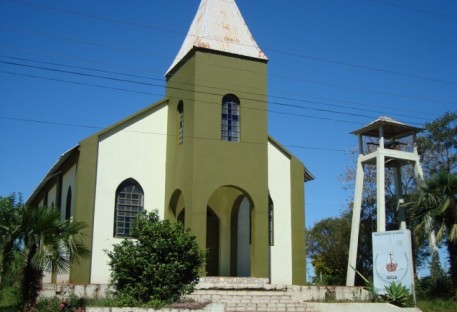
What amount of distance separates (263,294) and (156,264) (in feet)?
17.8

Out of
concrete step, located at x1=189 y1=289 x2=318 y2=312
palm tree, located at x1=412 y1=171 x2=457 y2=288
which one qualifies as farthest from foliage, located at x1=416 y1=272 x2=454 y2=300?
concrete step, located at x1=189 y1=289 x2=318 y2=312

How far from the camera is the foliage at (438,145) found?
33406mm

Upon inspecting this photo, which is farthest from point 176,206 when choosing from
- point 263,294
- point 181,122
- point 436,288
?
point 436,288

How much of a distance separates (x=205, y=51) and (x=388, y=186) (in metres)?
15.9

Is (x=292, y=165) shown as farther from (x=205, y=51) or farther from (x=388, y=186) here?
(x=388, y=186)

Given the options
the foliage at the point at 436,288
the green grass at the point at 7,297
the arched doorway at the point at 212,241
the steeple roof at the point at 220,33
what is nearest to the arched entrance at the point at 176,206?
the arched doorway at the point at 212,241

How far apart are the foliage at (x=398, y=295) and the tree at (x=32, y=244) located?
11281 mm

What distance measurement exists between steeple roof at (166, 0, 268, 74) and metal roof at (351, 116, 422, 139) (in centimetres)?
566

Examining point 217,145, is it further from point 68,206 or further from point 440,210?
point 440,210

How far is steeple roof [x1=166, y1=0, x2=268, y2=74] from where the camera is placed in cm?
2643

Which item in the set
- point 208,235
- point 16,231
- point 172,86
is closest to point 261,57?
point 172,86

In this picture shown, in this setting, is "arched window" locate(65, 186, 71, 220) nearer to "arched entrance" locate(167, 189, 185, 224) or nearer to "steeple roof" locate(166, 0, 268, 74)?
"arched entrance" locate(167, 189, 185, 224)

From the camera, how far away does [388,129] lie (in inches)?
1083

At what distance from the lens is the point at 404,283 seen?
21234 millimetres
